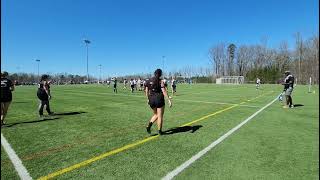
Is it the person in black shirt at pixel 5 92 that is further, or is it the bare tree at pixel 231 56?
the bare tree at pixel 231 56

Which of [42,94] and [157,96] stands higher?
[157,96]

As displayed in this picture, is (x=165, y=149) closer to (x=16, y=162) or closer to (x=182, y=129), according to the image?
(x=182, y=129)

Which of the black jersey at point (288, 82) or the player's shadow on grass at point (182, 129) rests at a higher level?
the black jersey at point (288, 82)

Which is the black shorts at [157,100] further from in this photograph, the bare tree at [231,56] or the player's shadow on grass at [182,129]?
the bare tree at [231,56]

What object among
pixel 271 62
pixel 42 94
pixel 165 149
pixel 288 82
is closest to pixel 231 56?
pixel 271 62

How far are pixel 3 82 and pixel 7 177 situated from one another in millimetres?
6178

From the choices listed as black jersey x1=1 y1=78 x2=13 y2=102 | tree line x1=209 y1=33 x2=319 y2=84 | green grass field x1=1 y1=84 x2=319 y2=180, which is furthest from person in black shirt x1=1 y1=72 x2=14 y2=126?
→ tree line x1=209 y1=33 x2=319 y2=84

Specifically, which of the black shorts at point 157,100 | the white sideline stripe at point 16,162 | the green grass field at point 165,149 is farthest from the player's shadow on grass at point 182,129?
the white sideline stripe at point 16,162

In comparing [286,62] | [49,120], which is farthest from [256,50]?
[49,120]

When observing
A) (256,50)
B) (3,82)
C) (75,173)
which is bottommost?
(75,173)

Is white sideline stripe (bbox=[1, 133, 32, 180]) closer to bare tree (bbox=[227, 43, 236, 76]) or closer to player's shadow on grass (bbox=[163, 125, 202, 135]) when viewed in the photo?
player's shadow on grass (bbox=[163, 125, 202, 135])

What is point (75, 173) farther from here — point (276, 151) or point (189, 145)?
point (276, 151)

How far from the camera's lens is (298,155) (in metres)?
6.94

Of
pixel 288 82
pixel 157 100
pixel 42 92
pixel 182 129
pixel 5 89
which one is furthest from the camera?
pixel 288 82
